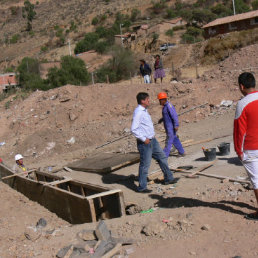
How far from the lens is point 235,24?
40469 millimetres

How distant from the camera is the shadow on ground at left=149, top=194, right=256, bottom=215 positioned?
5360 millimetres

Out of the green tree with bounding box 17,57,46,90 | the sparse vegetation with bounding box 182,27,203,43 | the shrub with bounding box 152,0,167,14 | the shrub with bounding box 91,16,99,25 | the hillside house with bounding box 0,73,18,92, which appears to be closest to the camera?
the green tree with bounding box 17,57,46,90

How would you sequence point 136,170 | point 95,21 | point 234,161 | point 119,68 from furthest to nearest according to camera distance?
1. point 95,21
2. point 119,68
3. point 136,170
4. point 234,161

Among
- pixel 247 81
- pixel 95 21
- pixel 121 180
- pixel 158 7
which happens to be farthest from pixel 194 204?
pixel 95 21

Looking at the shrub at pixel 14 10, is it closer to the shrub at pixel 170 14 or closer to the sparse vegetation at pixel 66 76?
the shrub at pixel 170 14

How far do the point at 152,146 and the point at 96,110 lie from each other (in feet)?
39.7

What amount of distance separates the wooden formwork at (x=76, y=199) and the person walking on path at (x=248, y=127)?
2532 mm

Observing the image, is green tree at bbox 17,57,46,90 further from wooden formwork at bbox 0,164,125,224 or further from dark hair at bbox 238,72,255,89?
dark hair at bbox 238,72,255,89

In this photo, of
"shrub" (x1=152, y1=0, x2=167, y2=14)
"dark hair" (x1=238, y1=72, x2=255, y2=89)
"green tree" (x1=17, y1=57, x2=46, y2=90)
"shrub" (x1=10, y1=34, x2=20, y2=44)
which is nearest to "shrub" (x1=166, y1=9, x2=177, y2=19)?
"shrub" (x1=152, y1=0, x2=167, y2=14)

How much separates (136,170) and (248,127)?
5.09 metres

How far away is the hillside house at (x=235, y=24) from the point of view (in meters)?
38.6

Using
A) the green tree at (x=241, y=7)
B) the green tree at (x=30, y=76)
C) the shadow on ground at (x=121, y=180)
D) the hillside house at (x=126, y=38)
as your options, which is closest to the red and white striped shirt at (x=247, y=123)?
the shadow on ground at (x=121, y=180)

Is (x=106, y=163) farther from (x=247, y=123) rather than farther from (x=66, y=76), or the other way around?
(x=66, y=76)

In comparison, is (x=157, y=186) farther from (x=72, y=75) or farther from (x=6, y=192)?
(x=72, y=75)
